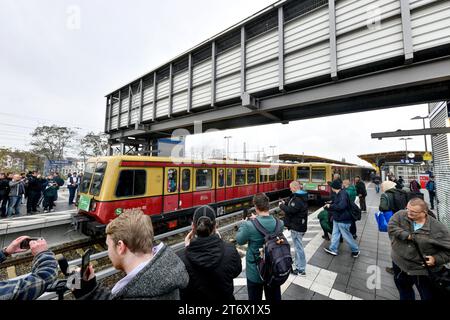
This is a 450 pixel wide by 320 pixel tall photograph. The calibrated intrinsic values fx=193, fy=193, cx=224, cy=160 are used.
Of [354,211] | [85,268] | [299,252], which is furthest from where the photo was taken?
[354,211]

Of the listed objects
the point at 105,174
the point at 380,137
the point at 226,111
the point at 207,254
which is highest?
the point at 226,111

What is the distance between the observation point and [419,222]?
244 cm

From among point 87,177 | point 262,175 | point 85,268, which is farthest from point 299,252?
point 262,175

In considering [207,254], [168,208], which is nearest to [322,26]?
[207,254]

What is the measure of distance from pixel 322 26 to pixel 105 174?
25.7 ft

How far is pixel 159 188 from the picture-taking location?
6465 millimetres

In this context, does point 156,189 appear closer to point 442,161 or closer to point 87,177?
point 87,177

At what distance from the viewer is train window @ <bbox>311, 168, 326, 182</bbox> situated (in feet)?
37.8

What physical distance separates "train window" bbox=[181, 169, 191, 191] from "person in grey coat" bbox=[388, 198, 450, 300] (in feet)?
19.7

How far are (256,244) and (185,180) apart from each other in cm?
528

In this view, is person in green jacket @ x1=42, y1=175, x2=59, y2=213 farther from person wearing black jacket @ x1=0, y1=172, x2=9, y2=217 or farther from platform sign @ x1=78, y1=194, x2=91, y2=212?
platform sign @ x1=78, y1=194, x2=91, y2=212

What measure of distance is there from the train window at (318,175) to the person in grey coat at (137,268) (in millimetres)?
11924

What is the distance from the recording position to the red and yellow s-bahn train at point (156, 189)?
541cm

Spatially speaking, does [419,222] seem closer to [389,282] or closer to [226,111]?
[389,282]
